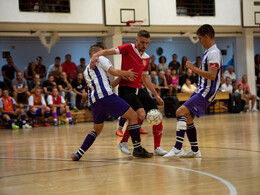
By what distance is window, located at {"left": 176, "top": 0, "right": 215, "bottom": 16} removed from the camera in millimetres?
17094

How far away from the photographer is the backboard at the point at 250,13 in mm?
17406

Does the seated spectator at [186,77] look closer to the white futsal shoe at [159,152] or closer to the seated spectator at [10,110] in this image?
the seated spectator at [10,110]

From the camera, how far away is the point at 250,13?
17.5m

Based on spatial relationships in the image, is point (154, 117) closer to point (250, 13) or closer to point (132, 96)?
point (132, 96)

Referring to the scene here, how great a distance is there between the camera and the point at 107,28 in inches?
655

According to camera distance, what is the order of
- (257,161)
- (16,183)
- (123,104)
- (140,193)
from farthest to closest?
(123,104) < (257,161) < (16,183) < (140,193)

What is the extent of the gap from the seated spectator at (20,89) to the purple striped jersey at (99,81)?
31.8 feet

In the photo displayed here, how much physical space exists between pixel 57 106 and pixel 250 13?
942 cm

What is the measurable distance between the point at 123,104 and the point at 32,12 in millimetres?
10230

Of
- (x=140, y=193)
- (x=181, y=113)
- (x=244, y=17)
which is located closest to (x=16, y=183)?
(x=140, y=193)

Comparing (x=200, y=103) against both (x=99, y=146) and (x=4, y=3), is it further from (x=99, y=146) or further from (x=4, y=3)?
(x=4, y=3)

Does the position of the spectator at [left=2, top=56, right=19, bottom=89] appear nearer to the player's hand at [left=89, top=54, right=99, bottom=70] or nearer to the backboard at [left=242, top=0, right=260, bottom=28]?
the backboard at [left=242, top=0, right=260, bottom=28]

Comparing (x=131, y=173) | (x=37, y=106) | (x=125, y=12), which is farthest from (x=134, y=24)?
(x=131, y=173)

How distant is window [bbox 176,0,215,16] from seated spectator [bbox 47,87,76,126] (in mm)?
6473
